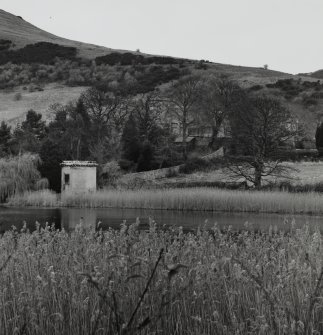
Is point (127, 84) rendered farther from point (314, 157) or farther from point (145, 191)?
point (145, 191)

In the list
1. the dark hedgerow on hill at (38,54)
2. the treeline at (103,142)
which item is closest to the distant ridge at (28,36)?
the dark hedgerow on hill at (38,54)

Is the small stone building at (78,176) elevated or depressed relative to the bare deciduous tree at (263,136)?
depressed

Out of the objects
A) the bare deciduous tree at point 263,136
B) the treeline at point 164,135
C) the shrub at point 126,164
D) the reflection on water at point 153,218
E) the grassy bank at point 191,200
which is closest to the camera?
Result: the reflection on water at point 153,218

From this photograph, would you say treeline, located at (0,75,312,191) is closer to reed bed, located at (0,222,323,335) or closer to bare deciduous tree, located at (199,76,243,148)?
bare deciduous tree, located at (199,76,243,148)

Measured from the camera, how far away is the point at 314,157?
52.0 m

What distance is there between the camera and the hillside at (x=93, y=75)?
83562 mm

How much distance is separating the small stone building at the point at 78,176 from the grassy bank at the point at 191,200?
164 inches

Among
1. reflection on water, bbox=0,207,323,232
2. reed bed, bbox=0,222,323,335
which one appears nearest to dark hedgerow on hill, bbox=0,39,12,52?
reflection on water, bbox=0,207,323,232

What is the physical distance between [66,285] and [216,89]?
190 feet

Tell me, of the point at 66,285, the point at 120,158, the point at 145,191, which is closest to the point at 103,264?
the point at 66,285

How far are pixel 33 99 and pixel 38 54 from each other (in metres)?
23.0

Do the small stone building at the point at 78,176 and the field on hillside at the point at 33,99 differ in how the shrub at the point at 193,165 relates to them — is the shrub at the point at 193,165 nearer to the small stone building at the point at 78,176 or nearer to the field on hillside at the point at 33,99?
the small stone building at the point at 78,176

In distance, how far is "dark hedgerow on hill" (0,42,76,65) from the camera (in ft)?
344

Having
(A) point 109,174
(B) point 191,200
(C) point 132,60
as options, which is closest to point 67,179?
(A) point 109,174
